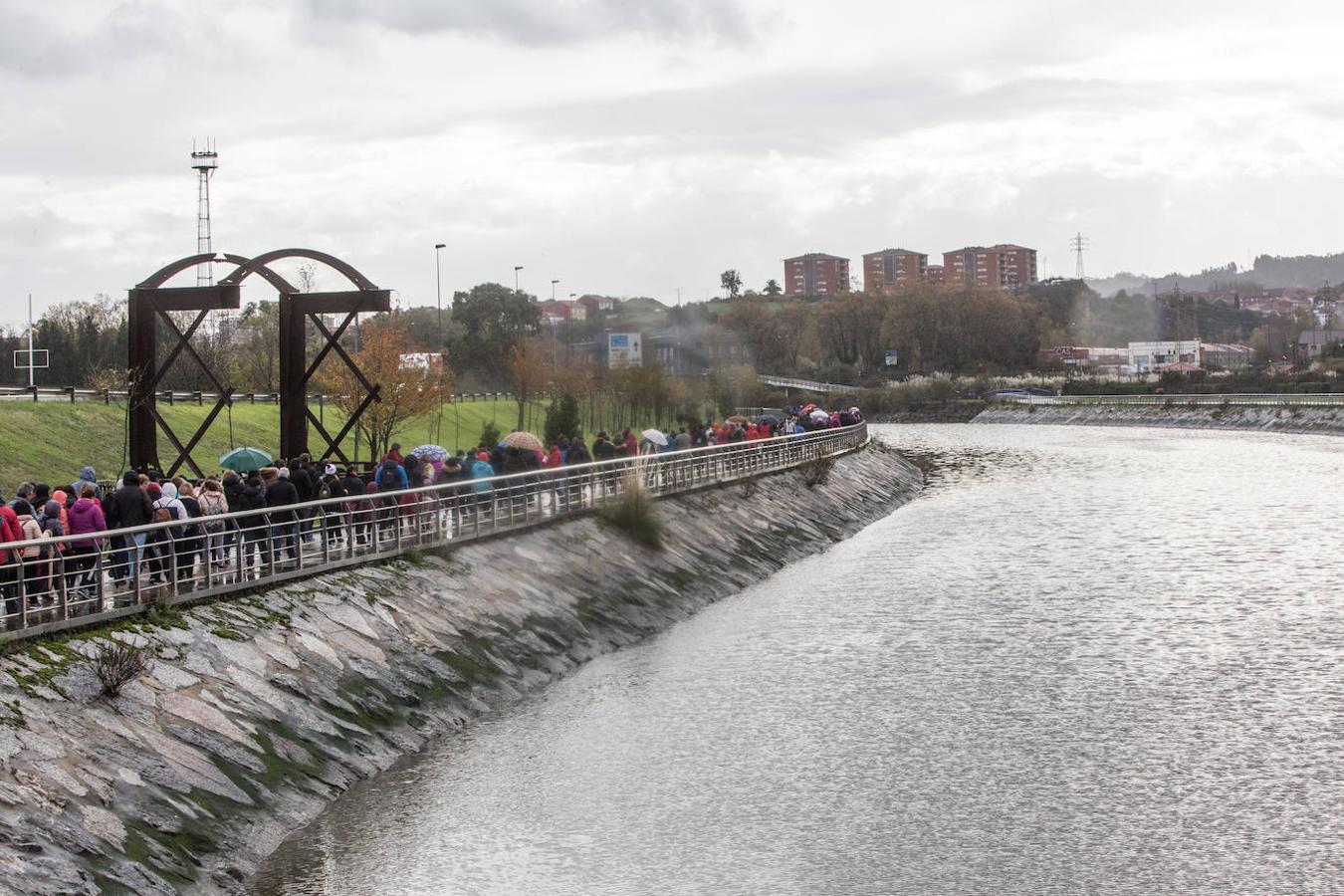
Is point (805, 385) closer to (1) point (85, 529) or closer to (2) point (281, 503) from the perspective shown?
(2) point (281, 503)

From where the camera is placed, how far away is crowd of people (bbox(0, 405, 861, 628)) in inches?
629

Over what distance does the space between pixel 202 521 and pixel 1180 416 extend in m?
103

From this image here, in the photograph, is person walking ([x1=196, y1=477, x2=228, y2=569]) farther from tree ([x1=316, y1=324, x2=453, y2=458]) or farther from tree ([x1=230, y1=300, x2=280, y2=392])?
tree ([x1=230, y1=300, x2=280, y2=392])

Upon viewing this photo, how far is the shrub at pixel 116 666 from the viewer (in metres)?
14.8

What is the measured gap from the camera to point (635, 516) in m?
31.8

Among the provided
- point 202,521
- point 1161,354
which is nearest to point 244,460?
point 202,521

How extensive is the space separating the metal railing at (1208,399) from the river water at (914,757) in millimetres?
75738

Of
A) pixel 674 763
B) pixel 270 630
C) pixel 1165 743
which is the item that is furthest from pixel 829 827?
→ pixel 270 630

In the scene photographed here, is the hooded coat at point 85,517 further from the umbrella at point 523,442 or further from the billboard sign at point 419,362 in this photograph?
the billboard sign at point 419,362

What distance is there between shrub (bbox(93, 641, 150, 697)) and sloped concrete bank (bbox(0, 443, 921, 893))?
108mm

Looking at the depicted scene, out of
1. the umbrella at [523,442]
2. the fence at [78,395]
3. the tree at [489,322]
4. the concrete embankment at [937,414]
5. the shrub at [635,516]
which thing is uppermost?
the tree at [489,322]

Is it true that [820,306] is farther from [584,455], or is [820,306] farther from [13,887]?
[13,887]

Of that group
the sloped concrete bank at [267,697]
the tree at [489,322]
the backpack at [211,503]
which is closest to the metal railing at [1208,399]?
the tree at [489,322]

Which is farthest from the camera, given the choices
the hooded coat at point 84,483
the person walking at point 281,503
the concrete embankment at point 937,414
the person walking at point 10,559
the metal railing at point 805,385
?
the metal railing at point 805,385
